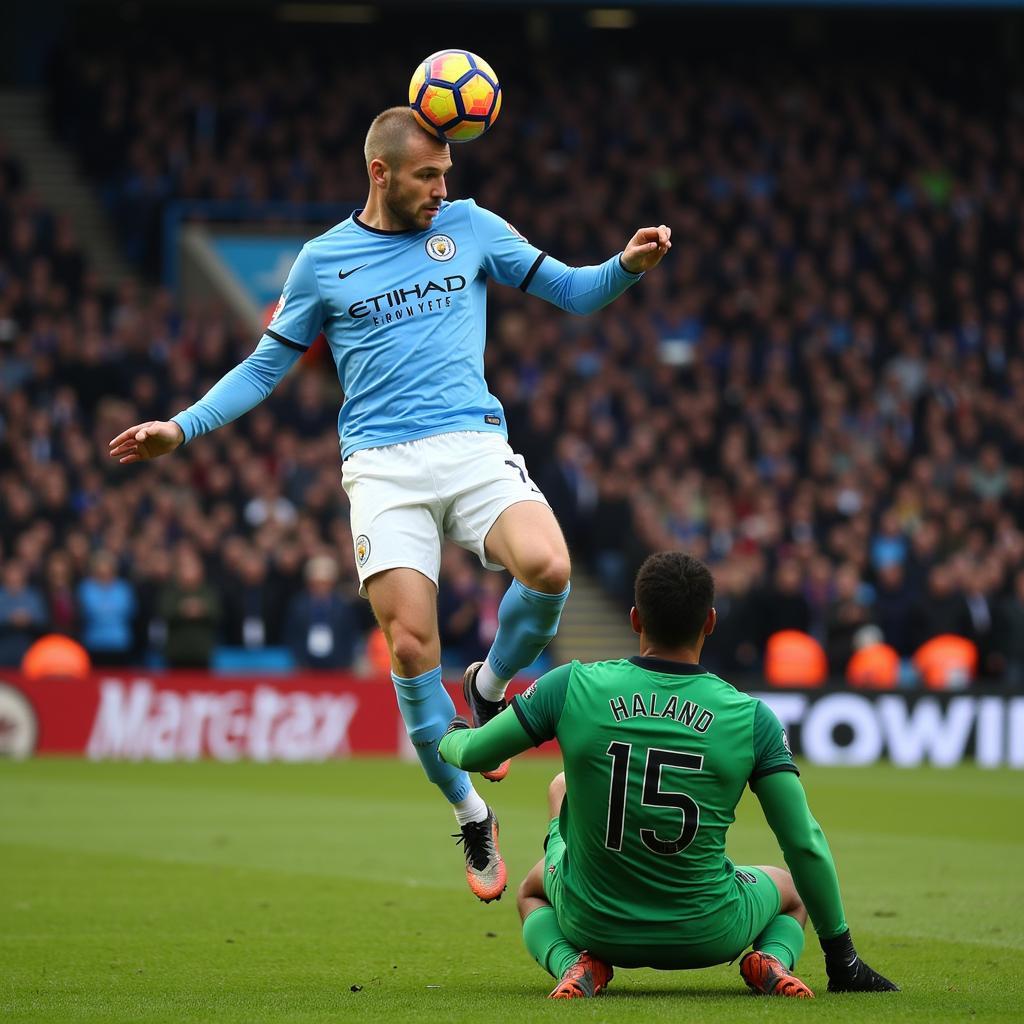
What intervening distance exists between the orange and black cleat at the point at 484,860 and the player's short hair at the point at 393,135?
2526 mm

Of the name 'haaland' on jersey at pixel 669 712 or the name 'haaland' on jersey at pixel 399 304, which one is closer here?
the name 'haaland' on jersey at pixel 669 712

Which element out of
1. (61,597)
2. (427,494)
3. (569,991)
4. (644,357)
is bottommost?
(61,597)

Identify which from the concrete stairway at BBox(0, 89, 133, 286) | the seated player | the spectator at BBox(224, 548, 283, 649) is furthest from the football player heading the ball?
the concrete stairway at BBox(0, 89, 133, 286)

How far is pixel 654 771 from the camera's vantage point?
5684 millimetres

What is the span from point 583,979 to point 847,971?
837 millimetres

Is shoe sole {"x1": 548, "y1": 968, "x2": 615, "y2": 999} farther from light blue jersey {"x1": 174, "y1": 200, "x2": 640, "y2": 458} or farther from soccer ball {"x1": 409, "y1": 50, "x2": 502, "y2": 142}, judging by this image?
soccer ball {"x1": 409, "y1": 50, "x2": 502, "y2": 142}

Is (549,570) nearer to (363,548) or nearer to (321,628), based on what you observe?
(363,548)

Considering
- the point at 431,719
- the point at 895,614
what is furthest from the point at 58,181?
the point at 431,719

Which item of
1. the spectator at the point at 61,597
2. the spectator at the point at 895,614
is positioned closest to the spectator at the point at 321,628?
the spectator at the point at 61,597

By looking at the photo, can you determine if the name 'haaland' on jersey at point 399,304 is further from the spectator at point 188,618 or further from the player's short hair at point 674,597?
the spectator at point 188,618

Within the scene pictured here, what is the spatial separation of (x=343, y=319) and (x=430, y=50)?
2811cm

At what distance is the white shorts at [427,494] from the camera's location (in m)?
7.23

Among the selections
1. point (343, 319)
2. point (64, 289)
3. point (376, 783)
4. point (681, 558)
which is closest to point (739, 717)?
point (681, 558)

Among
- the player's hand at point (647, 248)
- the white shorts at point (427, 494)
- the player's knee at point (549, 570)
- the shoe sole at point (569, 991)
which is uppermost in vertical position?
the player's hand at point (647, 248)
